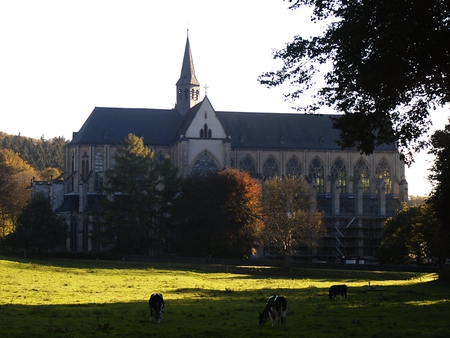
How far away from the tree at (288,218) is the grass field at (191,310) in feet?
77.6

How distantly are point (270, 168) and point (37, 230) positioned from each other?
3040cm

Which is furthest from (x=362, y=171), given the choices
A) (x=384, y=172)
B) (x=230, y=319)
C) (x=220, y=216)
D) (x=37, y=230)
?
(x=230, y=319)

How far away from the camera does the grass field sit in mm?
21016

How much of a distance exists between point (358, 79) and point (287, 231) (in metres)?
47.6

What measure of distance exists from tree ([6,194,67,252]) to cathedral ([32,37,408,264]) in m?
8.55

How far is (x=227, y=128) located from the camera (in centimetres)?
9156

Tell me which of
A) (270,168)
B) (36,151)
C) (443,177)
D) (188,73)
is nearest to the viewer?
(443,177)

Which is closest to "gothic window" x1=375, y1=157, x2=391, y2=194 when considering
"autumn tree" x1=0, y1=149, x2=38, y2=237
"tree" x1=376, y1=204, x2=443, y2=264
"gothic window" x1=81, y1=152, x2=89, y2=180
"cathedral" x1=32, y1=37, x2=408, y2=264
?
"cathedral" x1=32, y1=37, x2=408, y2=264

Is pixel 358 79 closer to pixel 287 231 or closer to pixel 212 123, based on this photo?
pixel 287 231

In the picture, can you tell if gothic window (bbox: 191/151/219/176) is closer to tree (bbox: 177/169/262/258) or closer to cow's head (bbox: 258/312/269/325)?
tree (bbox: 177/169/262/258)

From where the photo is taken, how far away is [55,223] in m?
71.2

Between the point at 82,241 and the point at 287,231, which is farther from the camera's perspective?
the point at 82,241

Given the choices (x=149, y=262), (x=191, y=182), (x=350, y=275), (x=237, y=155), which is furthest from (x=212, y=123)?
(x=350, y=275)

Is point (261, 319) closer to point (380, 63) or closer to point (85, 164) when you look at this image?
point (380, 63)
